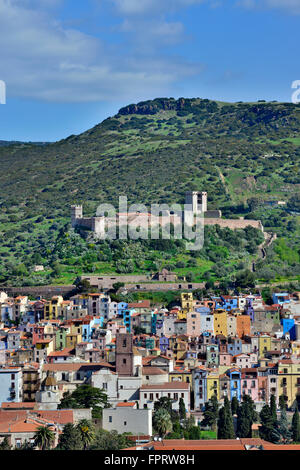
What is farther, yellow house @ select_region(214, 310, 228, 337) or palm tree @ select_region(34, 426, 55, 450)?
yellow house @ select_region(214, 310, 228, 337)

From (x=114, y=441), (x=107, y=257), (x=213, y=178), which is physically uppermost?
(x=213, y=178)

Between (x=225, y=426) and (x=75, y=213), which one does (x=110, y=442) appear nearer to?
(x=225, y=426)

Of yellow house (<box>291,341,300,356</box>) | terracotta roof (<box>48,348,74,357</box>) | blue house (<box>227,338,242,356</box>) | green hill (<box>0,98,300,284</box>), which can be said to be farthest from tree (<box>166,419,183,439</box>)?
green hill (<box>0,98,300,284</box>)

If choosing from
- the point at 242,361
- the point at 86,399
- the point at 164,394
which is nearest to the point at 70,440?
the point at 86,399

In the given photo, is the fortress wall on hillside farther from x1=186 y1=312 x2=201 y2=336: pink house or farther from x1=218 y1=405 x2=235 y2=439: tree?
x1=218 y1=405 x2=235 y2=439: tree

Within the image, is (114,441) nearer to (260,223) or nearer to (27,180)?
(260,223)

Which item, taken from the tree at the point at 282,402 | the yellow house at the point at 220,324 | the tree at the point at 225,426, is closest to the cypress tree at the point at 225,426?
the tree at the point at 225,426
